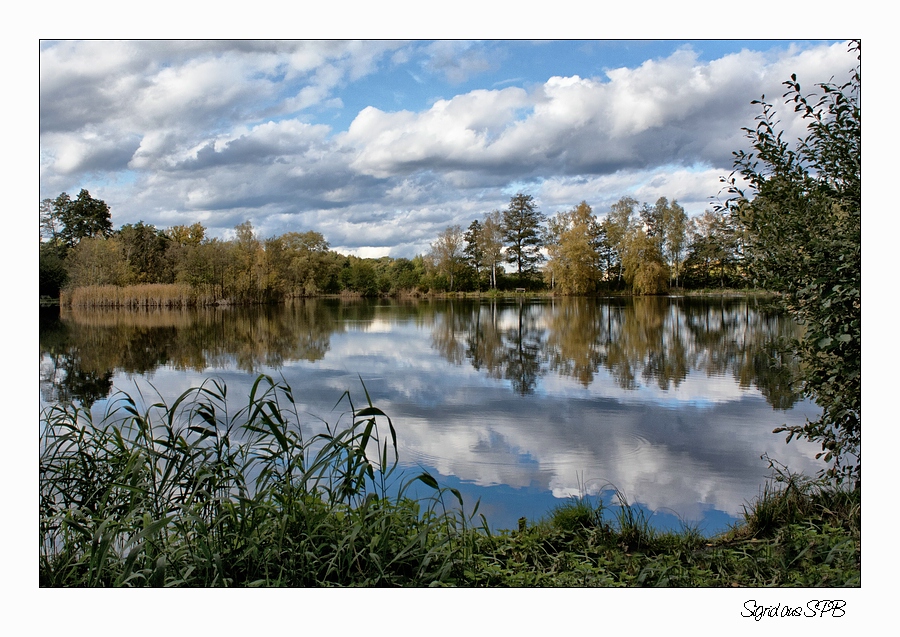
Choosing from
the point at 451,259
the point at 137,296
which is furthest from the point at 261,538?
the point at 451,259

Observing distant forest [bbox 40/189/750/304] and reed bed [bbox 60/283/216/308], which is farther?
distant forest [bbox 40/189/750/304]

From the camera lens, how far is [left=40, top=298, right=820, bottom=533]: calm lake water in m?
4.12

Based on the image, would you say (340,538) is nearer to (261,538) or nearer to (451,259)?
(261,538)

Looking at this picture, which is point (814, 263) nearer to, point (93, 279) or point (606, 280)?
point (93, 279)

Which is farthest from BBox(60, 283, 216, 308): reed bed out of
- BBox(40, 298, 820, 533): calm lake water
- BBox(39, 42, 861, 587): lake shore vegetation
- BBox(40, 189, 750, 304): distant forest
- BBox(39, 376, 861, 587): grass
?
BBox(39, 376, 861, 587): grass

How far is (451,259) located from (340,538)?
41.3ft

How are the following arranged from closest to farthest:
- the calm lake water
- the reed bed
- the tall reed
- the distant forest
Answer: the tall reed → the calm lake water → the reed bed → the distant forest

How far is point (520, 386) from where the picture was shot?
7102 millimetres

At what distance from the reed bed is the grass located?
5.75 meters

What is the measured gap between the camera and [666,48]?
4.46 meters

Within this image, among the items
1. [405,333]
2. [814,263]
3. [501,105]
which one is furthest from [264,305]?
[814,263]

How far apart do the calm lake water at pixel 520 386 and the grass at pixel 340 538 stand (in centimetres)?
51

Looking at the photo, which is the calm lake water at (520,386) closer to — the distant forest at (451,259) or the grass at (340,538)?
the grass at (340,538)

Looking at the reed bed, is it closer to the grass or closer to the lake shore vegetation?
the lake shore vegetation
